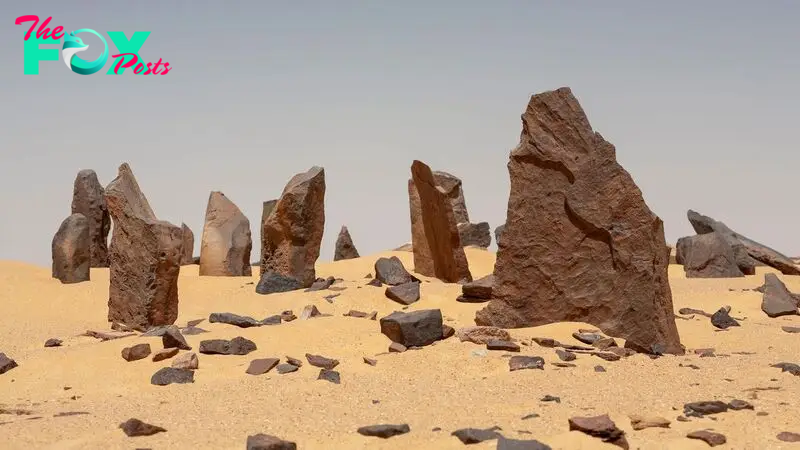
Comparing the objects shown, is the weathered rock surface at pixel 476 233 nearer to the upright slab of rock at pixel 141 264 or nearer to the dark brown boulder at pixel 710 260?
the dark brown boulder at pixel 710 260

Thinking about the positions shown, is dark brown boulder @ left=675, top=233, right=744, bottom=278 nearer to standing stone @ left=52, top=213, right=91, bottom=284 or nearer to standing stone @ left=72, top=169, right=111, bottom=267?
standing stone @ left=52, top=213, right=91, bottom=284

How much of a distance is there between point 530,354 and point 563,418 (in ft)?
6.54

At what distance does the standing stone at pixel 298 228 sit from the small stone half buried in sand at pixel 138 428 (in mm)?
6048

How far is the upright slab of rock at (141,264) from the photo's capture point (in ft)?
29.2

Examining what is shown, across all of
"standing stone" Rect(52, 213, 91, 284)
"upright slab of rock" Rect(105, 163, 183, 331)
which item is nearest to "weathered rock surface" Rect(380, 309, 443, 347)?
"upright slab of rock" Rect(105, 163, 183, 331)

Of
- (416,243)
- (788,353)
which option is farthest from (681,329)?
(416,243)

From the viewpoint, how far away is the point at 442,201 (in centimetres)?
1101

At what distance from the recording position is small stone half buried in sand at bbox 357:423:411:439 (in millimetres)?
4590

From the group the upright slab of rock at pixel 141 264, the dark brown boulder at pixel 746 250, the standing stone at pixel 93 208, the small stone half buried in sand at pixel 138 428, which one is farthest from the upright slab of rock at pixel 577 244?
the standing stone at pixel 93 208

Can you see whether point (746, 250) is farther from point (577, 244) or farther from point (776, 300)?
point (577, 244)

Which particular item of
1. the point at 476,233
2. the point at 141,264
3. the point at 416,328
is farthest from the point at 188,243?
the point at 416,328

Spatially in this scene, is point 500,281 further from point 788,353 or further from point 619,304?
point 788,353

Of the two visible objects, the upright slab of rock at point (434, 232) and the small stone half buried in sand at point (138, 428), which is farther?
the upright slab of rock at point (434, 232)

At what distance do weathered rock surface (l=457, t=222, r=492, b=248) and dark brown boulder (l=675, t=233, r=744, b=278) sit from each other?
4917mm
